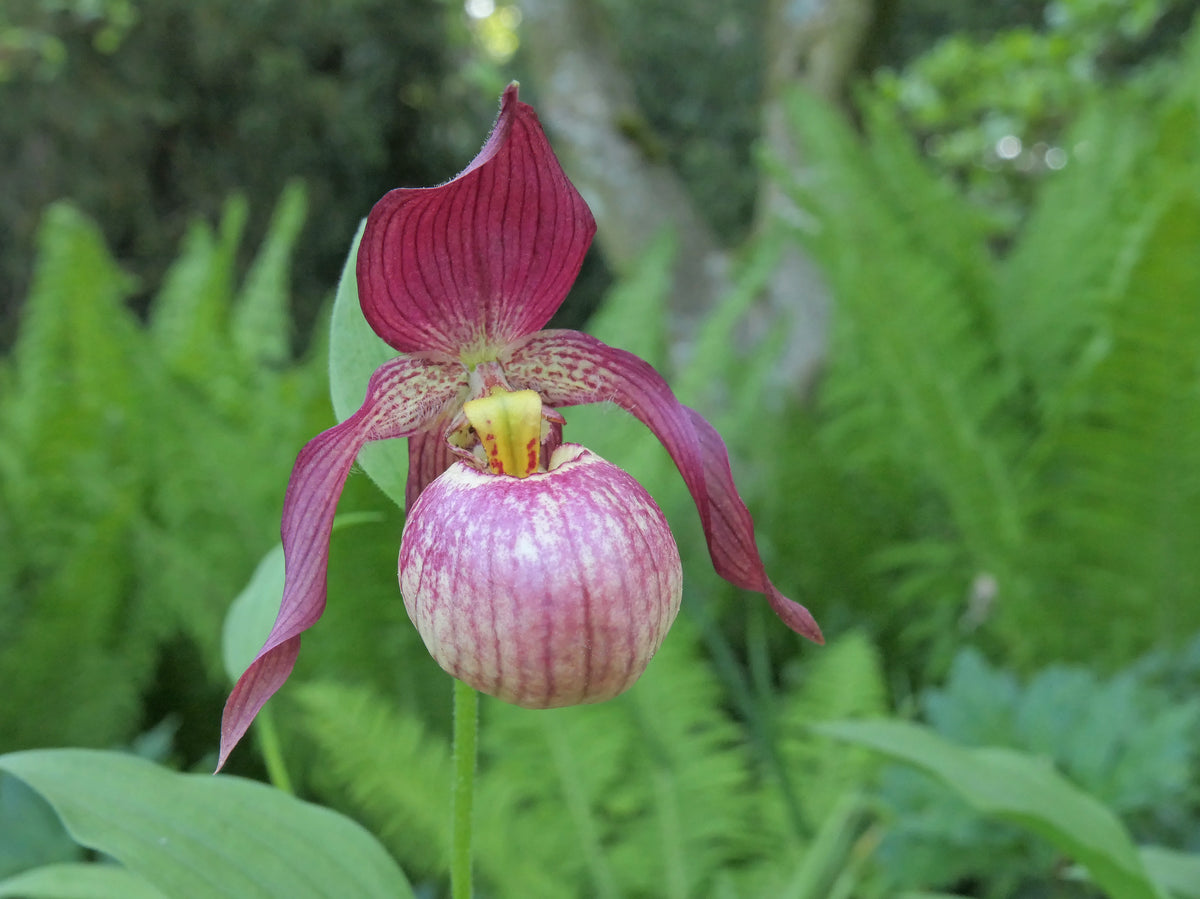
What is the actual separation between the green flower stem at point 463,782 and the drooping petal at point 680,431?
0.43 ft

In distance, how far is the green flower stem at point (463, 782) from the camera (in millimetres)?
408

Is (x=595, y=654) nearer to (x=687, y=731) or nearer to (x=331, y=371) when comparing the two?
(x=331, y=371)

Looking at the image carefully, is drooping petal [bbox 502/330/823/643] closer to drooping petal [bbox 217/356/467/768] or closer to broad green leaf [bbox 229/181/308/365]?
drooping petal [bbox 217/356/467/768]

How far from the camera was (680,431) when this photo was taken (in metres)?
0.46

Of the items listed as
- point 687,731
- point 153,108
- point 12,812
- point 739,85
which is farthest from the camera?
point 739,85

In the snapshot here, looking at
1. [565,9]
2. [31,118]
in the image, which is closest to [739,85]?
[565,9]

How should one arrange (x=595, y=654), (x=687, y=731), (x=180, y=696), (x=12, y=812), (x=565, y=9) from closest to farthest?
1. (x=595, y=654)
2. (x=12, y=812)
3. (x=687, y=731)
4. (x=180, y=696)
5. (x=565, y=9)

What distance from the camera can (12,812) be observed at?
0.64 metres

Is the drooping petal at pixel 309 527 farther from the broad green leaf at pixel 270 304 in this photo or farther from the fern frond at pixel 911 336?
the broad green leaf at pixel 270 304

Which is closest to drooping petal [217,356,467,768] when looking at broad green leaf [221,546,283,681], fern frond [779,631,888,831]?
broad green leaf [221,546,283,681]

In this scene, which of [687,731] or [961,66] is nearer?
[687,731]

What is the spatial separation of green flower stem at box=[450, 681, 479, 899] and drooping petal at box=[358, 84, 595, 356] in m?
0.16

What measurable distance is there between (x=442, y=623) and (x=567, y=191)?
0.61 ft

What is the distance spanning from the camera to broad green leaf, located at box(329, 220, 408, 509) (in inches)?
17.2
